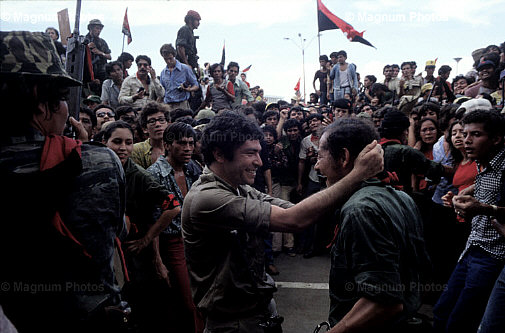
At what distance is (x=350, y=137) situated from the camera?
6.19 ft

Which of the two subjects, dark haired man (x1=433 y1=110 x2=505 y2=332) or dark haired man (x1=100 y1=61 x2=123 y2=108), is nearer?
dark haired man (x1=433 y1=110 x2=505 y2=332)

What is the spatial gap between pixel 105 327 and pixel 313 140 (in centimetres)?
596

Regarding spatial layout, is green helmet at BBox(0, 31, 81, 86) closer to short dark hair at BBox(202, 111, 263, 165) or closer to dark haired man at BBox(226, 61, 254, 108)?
short dark hair at BBox(202, 111, 263, 165)

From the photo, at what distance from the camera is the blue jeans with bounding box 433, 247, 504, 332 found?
2699mm

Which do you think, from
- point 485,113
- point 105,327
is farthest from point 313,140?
point 105,327

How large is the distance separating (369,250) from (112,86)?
7775 millimetres

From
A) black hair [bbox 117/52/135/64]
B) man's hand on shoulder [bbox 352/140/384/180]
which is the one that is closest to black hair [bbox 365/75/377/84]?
black hair [bbox 117/52/135/64]

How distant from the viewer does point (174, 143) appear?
3971 millimetres

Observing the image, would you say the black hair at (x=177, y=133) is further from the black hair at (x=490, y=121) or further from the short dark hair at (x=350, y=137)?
the black hair at (x=490, y=121)

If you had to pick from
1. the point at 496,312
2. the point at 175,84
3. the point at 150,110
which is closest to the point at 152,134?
the point at 150,110

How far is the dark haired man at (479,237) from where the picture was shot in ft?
8.79

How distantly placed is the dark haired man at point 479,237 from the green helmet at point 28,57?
265 centimetres

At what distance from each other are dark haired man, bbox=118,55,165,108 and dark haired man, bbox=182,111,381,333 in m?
5.66

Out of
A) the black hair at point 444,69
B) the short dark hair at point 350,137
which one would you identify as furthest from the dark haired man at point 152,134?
the black hair at point 444,69
